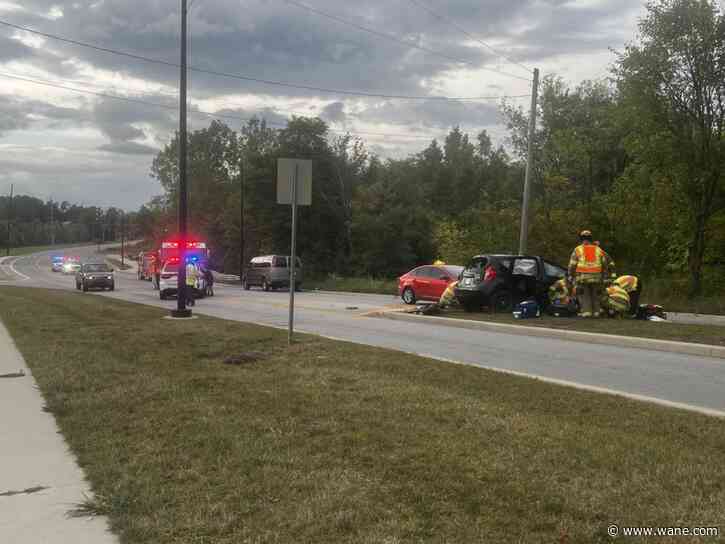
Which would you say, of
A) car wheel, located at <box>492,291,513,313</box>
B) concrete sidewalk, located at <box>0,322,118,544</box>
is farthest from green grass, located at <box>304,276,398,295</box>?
concrete sidewalk, located at <box>0,322,118,544</box>

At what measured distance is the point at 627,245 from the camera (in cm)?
3094

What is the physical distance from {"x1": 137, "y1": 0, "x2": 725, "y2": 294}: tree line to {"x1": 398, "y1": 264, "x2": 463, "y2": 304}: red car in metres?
7.75

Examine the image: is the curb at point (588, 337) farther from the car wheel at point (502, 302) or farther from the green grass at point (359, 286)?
the green grass at point (359, 286)

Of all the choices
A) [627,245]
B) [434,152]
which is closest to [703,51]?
[627,245]

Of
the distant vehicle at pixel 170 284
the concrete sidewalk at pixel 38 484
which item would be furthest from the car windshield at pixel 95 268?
the concrete sidewalk at pixel 38 484

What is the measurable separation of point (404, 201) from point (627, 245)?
25226 millimetres

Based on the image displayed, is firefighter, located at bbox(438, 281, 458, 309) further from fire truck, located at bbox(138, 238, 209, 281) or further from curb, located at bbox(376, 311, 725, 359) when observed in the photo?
fire truck, located at bbox(138, 238, 209, 281)

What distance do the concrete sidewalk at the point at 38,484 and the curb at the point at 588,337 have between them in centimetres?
912

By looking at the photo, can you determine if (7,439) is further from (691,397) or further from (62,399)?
(691,397)

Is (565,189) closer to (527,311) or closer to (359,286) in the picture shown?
(359,286)

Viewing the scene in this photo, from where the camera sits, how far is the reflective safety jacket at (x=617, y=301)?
50.4 feet

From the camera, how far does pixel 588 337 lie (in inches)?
506

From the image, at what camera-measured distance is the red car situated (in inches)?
899

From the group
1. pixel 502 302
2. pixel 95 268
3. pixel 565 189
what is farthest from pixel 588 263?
pixel 95 268
